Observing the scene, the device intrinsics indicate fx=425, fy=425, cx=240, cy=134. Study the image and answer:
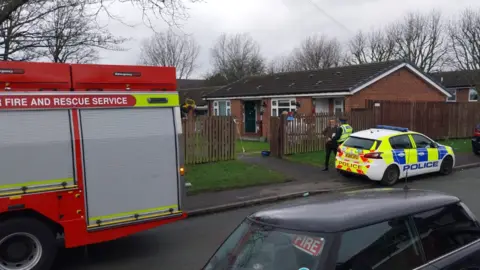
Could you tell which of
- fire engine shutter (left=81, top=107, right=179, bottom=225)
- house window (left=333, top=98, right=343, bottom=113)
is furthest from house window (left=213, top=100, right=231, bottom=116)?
fire engine shutter (left=81, top=107, right=179, bottom=225)

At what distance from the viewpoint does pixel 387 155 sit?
11.4m

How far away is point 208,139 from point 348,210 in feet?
38.0

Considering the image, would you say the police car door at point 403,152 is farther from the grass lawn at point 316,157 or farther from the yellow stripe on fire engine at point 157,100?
the yellow stripe on fire engine at point 157,100

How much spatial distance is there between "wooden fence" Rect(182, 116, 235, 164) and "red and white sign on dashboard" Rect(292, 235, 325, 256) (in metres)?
11.1

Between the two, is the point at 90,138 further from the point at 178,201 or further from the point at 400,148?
the point at 400,148

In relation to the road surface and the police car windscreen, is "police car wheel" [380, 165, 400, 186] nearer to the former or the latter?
the police car windscreen

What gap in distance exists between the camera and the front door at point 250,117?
91.6 ft

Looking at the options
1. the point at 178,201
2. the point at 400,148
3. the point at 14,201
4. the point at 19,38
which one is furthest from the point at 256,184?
the point at 19,38

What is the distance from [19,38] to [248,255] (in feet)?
40.6

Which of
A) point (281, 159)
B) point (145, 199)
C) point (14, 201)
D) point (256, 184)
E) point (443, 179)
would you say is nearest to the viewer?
point (14, 201)

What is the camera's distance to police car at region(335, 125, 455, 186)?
1134 centimetres

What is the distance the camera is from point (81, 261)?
239 inches

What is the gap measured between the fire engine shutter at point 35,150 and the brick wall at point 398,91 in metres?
17.1

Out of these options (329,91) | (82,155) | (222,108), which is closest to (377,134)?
(82,155)
